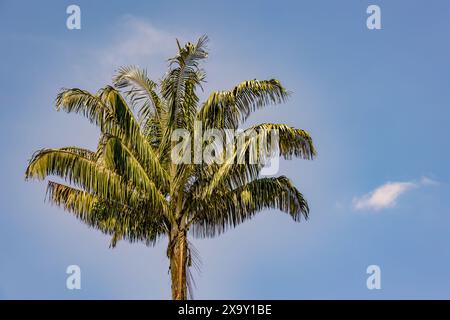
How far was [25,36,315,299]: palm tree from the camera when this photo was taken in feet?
70.4

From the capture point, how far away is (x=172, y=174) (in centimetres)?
2248

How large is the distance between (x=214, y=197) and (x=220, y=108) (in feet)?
7.72

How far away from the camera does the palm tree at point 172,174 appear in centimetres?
2145

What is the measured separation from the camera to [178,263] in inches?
841

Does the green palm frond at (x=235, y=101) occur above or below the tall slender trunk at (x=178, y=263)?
above

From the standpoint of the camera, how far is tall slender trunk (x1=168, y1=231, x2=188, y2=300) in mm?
21109

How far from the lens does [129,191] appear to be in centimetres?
2180

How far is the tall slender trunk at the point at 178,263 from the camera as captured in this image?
21.1 meters

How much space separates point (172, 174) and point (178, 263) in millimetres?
2510

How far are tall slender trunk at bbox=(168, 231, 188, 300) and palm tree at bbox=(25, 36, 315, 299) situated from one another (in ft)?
0.08

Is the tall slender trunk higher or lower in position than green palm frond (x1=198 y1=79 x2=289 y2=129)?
lower

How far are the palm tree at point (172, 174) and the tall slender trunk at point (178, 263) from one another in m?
0.03
